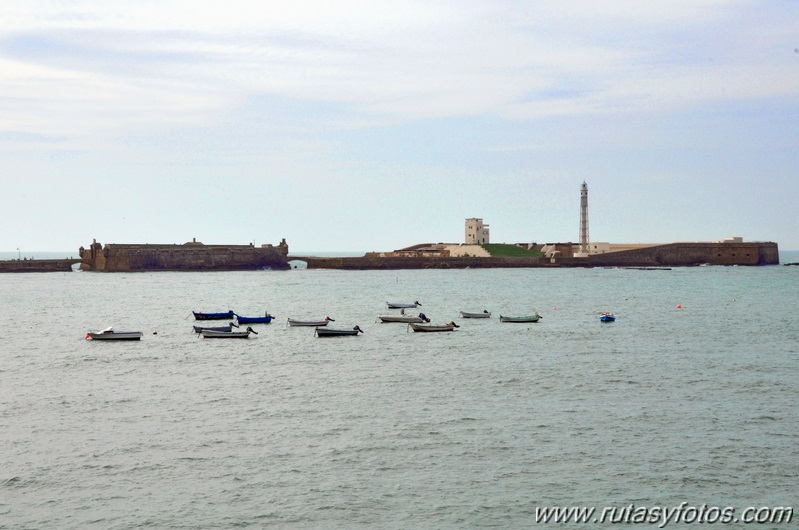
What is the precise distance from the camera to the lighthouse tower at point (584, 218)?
15850 centimetres

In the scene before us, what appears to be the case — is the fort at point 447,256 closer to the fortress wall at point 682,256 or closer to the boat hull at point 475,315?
the fortress wall at point 682,256

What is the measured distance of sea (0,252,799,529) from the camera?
19.1 metres

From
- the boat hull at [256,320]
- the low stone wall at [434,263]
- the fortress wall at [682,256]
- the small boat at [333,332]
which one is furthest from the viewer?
the fortress wall at [682,256]

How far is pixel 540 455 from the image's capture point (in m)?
22.6

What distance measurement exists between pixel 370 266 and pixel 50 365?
121572mm

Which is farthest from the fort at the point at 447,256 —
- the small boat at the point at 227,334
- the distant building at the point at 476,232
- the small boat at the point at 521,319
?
the small boat at the point at 227,334

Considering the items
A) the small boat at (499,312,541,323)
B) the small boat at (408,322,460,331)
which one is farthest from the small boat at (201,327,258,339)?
the small boat at (499,312,541,323)

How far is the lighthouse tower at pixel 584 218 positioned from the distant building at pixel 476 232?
18.8 m

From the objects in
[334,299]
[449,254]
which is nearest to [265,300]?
[334,299]

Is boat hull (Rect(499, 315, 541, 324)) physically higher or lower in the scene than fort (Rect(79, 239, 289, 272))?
lower

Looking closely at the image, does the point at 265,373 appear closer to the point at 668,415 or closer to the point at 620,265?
the point at 668,415

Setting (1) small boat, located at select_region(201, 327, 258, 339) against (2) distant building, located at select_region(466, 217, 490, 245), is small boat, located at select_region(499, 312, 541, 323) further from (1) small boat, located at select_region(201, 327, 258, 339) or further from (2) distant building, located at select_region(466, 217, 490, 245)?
(2) distant building, located at select_region(466, 217, 490, 245)

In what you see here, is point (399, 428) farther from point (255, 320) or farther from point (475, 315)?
point (475, 315)

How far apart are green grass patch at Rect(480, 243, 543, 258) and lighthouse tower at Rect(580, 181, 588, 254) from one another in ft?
26.7
